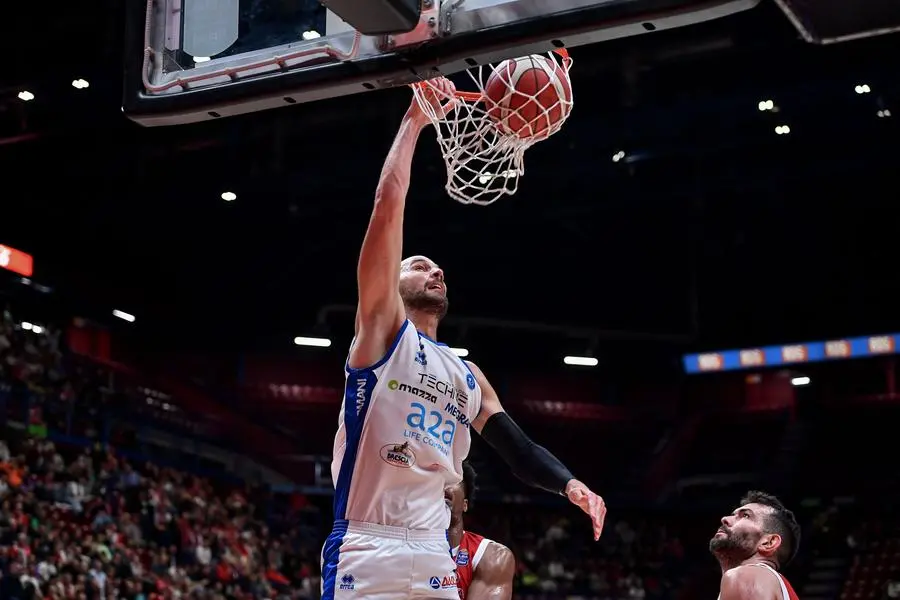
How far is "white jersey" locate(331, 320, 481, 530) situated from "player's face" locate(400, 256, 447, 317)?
0.21m

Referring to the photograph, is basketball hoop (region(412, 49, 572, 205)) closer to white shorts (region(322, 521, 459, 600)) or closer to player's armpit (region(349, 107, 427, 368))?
player's armpit (region(349, 107, 427, 368))

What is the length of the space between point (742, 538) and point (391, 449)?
2134 mm

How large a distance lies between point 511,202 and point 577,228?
215cm

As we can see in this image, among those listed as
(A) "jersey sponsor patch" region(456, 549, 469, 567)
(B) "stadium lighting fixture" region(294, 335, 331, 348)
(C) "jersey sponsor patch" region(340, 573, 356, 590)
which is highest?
(B) "stadium lighting fixture" region(294, 335, 331, 348)

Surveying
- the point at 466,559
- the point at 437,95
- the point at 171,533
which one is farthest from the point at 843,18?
the point at 171,533

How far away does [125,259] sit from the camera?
2169cm

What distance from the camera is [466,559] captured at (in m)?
5.47

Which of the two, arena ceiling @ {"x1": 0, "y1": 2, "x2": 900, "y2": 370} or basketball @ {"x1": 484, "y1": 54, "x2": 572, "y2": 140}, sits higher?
arena ceiling @ {"x1": 0, "y1": 2, "x2": 900, "y2": 370}

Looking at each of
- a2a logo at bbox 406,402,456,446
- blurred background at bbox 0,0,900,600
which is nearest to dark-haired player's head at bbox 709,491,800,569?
a2a logo at bbox 406,402,456,446

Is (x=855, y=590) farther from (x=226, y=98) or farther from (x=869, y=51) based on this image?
(x=226, y=98)

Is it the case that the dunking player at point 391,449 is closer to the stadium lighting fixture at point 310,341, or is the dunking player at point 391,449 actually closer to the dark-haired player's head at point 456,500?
the dark-haired player's head at point 456,500

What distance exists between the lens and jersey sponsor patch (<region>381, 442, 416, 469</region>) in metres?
3.65

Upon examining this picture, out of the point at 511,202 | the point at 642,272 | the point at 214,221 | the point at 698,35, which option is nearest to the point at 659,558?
the point at 642,272

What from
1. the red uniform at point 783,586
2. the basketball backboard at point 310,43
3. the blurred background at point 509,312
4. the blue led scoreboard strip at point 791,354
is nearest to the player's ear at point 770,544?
the red uniform at point 783,586
